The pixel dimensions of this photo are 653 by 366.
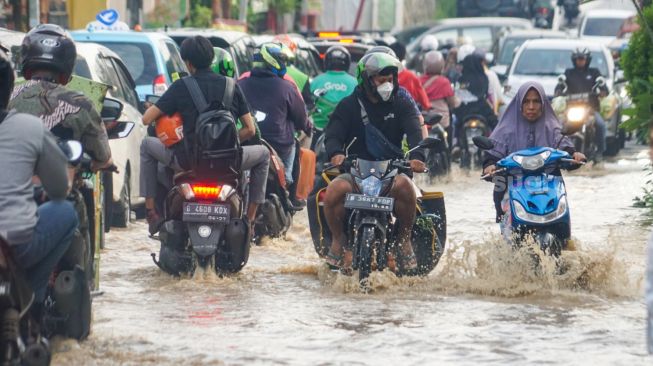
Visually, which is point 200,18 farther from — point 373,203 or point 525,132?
point 373,203

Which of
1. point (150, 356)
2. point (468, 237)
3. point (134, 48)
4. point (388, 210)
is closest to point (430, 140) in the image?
point (388, 210)

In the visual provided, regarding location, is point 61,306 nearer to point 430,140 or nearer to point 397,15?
point 430,140

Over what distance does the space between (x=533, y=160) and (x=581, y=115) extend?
12117mm

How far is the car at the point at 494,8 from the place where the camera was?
192ft

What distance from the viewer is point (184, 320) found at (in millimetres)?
9469

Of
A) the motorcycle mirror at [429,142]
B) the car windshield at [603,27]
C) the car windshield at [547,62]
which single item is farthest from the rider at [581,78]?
the car windshield at [603,27]

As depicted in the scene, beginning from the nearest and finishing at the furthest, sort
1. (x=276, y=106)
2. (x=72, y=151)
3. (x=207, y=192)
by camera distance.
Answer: (x=72, y=151)
(x=207, y=192)
(x=276, y=106)

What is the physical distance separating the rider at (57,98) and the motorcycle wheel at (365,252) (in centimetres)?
241

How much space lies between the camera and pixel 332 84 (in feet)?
57.6

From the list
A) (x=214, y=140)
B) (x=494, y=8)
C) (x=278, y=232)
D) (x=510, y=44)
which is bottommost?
(x=494, y=8)

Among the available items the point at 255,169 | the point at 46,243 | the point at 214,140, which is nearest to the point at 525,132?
the point at 255,169

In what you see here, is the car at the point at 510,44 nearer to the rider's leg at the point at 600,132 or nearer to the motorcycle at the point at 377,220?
the rider's leg at the point at 600,132

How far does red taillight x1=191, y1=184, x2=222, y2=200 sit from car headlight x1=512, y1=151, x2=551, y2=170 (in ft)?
6.17

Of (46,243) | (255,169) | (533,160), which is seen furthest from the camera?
(255,169)
